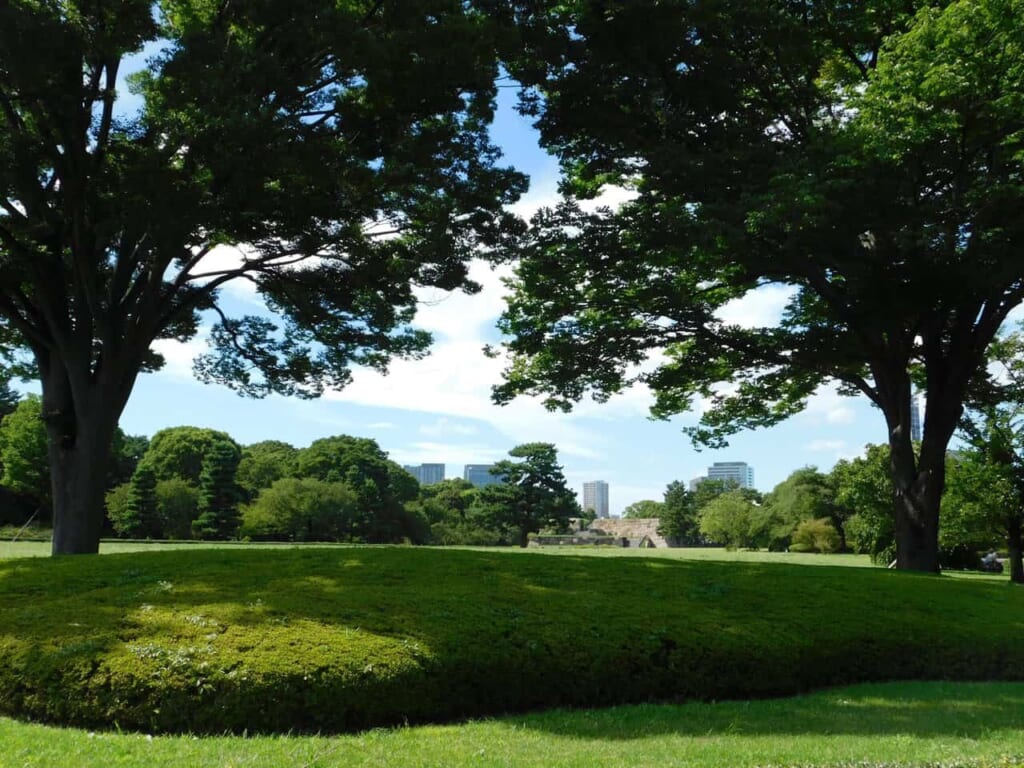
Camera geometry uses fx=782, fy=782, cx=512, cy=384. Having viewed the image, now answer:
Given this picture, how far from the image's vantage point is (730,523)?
248 feet

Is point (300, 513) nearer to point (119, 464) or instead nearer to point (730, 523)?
point (119, 464)

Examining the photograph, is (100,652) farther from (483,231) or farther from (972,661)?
(483,231)

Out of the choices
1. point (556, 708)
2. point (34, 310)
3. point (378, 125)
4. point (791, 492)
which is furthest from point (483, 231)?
point (791, 492)

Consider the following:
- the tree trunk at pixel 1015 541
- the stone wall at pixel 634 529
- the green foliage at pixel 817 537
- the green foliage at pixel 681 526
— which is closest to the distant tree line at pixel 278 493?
the green foliage at pixel 817 537

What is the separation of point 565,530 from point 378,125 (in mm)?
55837

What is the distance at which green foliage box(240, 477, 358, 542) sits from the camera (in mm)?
53781

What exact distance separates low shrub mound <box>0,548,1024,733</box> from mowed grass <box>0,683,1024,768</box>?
1.03ft

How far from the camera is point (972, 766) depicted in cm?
537

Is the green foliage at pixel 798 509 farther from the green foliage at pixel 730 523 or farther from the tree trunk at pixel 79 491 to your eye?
the tree trunk at pixel 79 491

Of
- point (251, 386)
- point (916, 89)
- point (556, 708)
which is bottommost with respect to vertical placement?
point (556, 708)

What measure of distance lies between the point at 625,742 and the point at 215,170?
1069 cm

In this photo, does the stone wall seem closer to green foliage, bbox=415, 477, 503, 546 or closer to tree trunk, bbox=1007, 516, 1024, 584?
green foliage, bbox=415, 477, 503, 546

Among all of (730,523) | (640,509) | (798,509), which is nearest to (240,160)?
(798,509)

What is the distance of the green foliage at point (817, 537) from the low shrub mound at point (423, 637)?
49.2 meters
